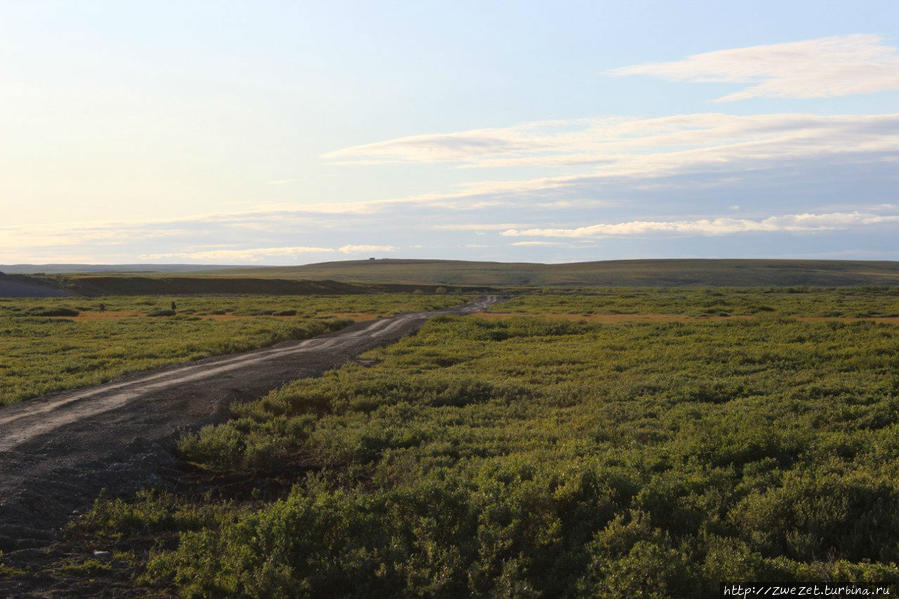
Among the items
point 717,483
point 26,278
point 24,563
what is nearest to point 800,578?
point 717,483

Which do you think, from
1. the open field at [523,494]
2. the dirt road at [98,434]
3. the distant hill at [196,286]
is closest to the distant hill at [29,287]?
the distant hill at [196,286]

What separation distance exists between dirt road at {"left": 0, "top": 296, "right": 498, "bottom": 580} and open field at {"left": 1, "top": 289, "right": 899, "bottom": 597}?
1.94 feet

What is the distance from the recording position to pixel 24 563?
23.3 ft

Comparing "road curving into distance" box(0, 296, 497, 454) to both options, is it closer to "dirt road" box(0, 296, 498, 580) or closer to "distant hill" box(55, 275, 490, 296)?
"dirt road" box(0, 296, 498, 580)

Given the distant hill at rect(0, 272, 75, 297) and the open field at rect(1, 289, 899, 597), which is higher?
the distant hill at rect(0, 272, 75, 297)

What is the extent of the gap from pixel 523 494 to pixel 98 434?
8.90 metres

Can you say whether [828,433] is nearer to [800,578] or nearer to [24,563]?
[800,578]

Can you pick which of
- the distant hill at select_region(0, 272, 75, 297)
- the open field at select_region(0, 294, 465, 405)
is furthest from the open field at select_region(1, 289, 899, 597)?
the distant hill at select_region(0, 272, 75, 297)

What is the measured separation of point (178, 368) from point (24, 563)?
16.8m

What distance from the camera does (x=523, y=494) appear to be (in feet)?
26.2

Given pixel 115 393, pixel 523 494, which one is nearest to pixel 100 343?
pixel 115 393

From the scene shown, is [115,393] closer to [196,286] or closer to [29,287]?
[29,287]

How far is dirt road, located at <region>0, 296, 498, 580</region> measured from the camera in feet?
28.6

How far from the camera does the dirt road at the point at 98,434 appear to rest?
8719 mm
